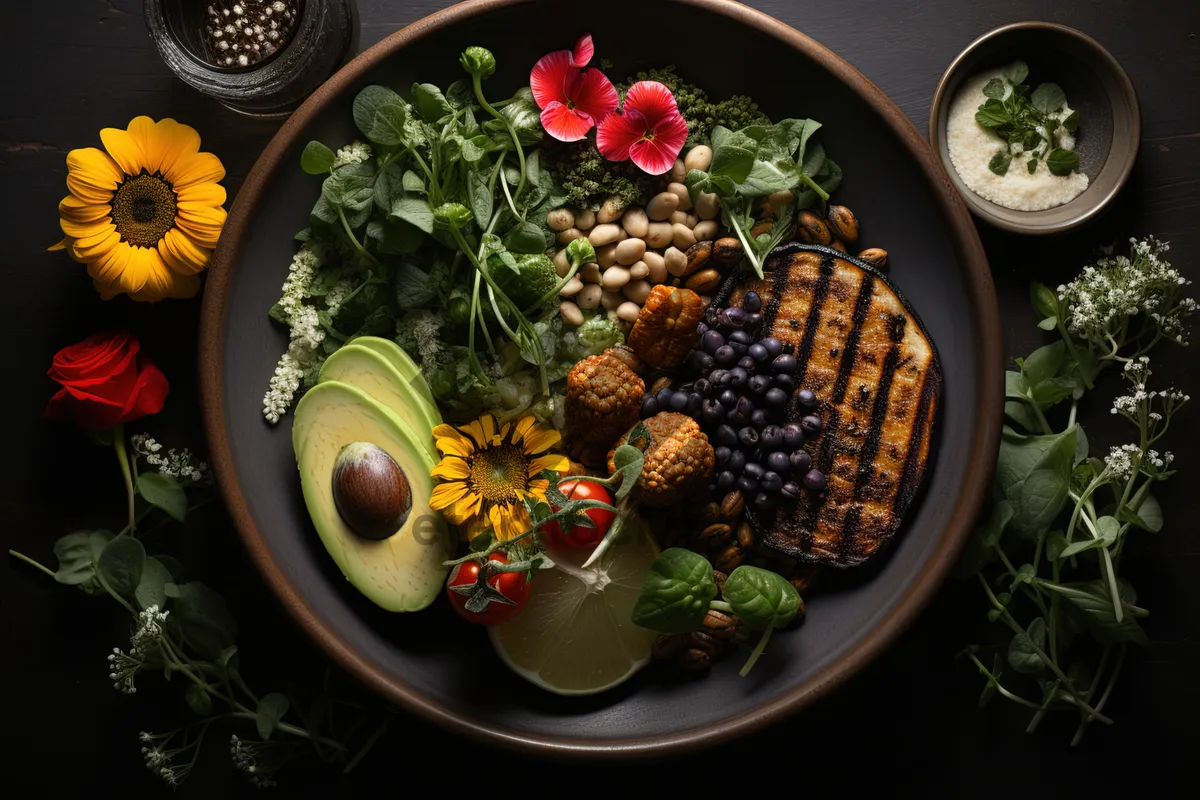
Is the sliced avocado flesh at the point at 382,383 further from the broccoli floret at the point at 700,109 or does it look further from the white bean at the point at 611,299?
the broccoli floret at the point at 700,109

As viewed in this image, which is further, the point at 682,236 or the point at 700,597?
the point at 682,236

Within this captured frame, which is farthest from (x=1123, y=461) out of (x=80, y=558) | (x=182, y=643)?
(x=80, y=558)

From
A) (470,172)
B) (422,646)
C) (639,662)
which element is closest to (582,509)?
(639,662)

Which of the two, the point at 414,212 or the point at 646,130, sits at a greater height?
the point at 646,130

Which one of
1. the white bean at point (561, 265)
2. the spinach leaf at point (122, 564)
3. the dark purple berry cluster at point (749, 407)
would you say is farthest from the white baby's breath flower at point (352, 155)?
the spinach leaf at point (122, 564)

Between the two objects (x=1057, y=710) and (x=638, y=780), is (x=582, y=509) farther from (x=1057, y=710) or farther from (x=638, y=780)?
(x=1057, y=710)

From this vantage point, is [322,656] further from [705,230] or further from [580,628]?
[705,230]

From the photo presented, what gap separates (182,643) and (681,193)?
1.37 metres

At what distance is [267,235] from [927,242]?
4.30 feet

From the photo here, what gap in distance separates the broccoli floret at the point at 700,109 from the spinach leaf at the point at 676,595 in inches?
33.3

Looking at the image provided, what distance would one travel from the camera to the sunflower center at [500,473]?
1.54 metres

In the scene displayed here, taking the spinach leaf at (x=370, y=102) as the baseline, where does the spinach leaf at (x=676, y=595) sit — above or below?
below

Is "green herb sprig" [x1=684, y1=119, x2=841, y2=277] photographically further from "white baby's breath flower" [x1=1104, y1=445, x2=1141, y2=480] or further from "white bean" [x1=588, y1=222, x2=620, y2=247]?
"white baby's breath flower" [x1=1104, y1=445, x2=1141, y2=480]

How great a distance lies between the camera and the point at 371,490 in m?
1.44
